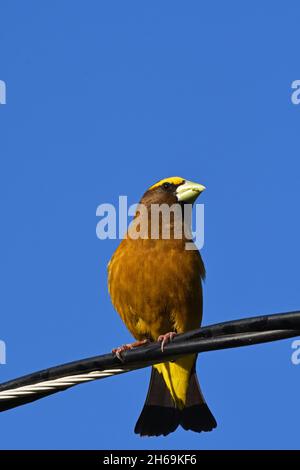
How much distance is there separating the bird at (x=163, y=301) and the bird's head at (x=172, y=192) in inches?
1.4

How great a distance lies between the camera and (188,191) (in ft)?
23.3

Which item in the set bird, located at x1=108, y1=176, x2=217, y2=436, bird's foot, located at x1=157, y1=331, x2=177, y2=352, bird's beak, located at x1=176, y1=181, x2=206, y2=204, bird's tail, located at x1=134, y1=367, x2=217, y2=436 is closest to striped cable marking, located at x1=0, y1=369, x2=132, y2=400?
bird's foot, located at x1=157, y1=331, x2=177, y2=352

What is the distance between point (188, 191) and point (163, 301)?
1.25 m

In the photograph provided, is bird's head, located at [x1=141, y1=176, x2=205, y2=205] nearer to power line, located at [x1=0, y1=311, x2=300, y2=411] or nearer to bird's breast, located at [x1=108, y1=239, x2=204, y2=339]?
bird's breast, located at [x1=108, y1=239, x2=204, y2=339]

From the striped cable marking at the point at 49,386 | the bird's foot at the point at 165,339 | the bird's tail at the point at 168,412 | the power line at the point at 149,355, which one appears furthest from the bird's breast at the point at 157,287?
the striped cable marking at the point at 49,386

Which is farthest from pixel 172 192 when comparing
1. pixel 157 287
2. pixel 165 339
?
pixel 165 339

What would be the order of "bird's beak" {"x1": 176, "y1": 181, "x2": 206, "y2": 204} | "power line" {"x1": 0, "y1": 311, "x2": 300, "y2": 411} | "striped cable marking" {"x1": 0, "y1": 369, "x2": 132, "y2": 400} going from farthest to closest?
"bird's beak" {"x1": 176, "y1": 181, "x2": 206, "y2": 204}, "striped cable marking" {"x1": 0, "y1": 369, "x2": 132, "y2": 400}, "power line" {"x1": 0, "y1": 311, "x2": 300, "y2": 411}

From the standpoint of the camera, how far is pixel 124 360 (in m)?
3.85

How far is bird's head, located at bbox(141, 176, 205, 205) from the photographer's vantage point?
23.2 ft

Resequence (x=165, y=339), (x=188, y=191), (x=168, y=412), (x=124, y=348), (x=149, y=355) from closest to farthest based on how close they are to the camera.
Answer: (x=149, y=355) → (x=165, y=339) → (x=124, y=348) → (x=168, y=412) → (x=188, y=191)

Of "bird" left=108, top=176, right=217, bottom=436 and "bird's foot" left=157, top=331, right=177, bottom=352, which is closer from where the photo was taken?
"bird's foot" left=157, top=331, right=177, bottom=352

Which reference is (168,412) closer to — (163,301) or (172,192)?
(163,301)

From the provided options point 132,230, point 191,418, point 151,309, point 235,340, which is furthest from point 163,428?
point 235,340

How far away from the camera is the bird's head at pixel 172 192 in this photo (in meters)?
7.08
